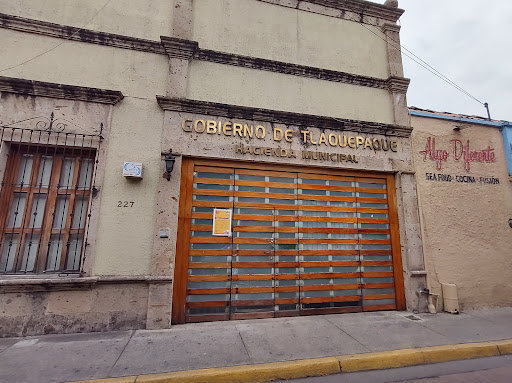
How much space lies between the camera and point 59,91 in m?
4.79

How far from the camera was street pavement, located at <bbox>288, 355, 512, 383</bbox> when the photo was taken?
3.27 metres

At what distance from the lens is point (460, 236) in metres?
6.10

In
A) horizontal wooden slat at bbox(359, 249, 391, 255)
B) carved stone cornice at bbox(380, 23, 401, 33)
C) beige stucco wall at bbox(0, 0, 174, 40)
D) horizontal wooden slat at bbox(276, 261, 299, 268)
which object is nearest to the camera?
beige stucco wall at bbox(0, 0, 174, 40)

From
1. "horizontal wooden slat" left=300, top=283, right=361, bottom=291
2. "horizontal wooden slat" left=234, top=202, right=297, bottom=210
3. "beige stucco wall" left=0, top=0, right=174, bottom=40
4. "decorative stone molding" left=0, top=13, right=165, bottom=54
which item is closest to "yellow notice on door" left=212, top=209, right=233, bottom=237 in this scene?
"horizontal wooden slat" left=234, top=202, right=297, bottom=210

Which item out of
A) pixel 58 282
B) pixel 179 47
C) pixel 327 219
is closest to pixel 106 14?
pixel 179 47

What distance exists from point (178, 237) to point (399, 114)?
5.76 meters

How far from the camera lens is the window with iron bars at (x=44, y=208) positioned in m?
4.55

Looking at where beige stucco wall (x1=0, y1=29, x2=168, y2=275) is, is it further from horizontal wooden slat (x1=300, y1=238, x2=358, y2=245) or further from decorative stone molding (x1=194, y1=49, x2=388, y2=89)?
horizontal wooden slat (x1=300, y1=238, x2=358, y2=245)

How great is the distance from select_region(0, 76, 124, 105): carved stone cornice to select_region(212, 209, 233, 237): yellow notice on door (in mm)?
→ 2838

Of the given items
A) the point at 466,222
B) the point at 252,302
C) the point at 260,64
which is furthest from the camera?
the point at 466,222

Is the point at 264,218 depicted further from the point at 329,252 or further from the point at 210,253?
the point at 329,252

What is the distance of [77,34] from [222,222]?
452 cm

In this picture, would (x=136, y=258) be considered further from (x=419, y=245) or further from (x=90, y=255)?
(x=419, y=245)

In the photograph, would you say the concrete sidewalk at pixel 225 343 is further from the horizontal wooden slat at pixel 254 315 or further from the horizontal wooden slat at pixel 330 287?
the horizontal wooden slat at pixel 330 287
